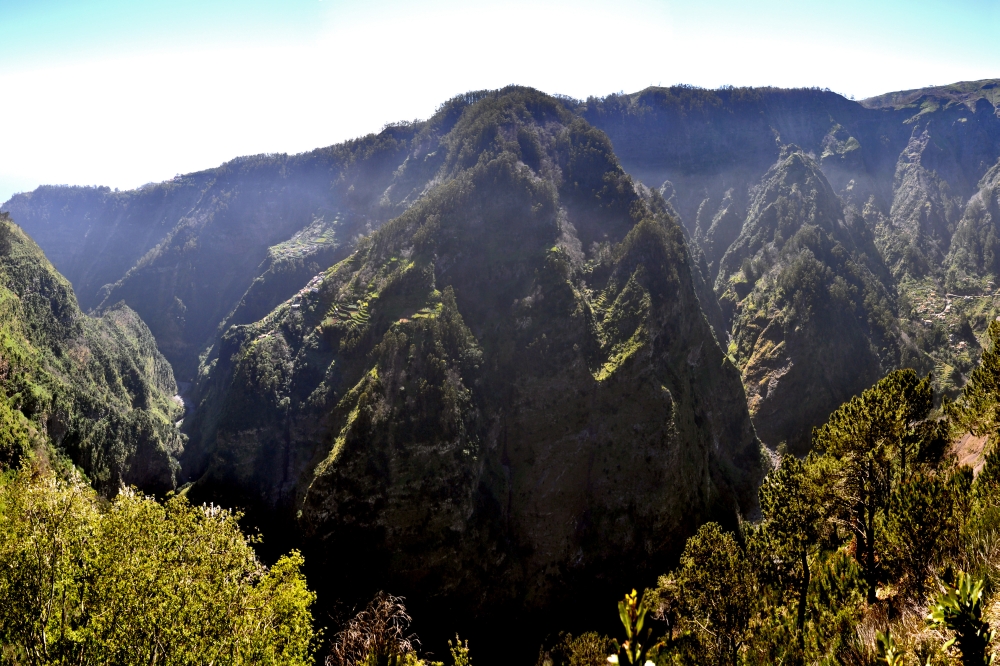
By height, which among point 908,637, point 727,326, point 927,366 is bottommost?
point 927,366

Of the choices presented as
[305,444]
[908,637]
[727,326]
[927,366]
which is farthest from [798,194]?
[908,637]

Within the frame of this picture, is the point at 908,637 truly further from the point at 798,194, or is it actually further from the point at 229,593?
the point at 798,194

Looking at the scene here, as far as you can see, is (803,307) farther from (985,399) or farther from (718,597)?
(718,597)

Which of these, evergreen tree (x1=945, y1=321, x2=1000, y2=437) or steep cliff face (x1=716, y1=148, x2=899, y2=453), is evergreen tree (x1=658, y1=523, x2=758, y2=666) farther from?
steep cliff face (x1=716, y1=148, x2=899, y2=453)

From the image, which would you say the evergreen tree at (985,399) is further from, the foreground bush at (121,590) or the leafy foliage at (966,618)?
the foreground bush at (121,590)

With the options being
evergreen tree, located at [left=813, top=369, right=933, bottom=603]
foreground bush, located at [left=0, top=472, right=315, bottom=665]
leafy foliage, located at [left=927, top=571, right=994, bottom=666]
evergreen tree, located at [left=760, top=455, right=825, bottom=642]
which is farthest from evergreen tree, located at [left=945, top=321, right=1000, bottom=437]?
foreground bush, located at [left=0, top=472, right=315, bottom=665]
